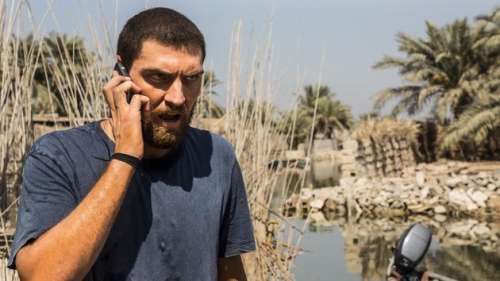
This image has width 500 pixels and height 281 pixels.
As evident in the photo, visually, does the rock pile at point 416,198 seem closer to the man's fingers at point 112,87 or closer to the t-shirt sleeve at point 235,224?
the t-shirt sleeve at point 235,224

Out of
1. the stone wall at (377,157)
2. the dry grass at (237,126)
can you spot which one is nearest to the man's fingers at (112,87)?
the dry grass at (237,126)

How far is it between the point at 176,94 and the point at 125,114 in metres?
0.10

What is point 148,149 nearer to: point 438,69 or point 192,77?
point 192,77

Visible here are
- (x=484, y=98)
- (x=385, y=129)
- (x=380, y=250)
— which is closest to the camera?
(x=380, y=250)

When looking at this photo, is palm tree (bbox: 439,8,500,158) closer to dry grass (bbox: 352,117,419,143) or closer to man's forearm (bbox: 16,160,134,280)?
dry grass (bbox: 352,117,419,143)

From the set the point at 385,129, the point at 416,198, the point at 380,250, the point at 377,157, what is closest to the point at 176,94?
the point at 380,250

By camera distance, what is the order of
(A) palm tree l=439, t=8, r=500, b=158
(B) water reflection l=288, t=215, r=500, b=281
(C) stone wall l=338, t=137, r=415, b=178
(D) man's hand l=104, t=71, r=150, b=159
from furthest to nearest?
(C) stone wall l=338, t=137, r=415, b=178, (A) palm tree l=439, t=8, r=500, b=158, (B) water reflection l=288, t=215, r=500, b=281, (D) man's hand l=104, t=71, r=150, b=159

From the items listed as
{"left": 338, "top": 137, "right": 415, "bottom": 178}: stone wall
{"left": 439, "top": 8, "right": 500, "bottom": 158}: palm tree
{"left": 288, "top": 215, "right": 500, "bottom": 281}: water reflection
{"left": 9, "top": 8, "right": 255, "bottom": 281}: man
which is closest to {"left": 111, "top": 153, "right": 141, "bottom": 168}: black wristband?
{"left": 9, "top": 8, "right": 255, "bottom": 281}: man

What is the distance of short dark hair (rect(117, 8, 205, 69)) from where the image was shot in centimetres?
120

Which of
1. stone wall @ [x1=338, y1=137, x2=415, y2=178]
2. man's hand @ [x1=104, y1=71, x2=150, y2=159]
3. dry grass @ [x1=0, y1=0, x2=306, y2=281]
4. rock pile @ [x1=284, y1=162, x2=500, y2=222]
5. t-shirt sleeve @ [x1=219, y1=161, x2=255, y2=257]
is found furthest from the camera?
stone wall @ [x1=338, y1=137, x2=415, y2=178]

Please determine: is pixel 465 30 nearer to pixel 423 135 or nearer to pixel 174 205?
pixel 423 135

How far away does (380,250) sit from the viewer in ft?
37.0

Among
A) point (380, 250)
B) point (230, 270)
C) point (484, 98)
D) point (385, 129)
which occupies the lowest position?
point (380, 250)

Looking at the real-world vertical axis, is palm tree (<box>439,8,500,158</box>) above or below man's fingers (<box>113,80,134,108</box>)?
above
